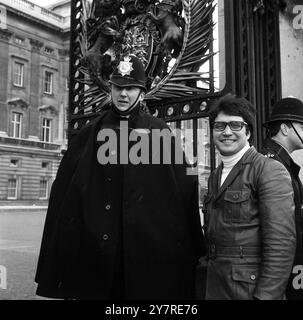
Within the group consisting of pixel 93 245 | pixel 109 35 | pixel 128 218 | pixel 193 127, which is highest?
pixel 109 35

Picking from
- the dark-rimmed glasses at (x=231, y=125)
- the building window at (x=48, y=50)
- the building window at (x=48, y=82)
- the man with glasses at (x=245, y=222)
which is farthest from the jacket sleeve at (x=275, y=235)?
the building window at (x=48, y=82)

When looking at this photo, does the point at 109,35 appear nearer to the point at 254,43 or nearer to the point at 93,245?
the point at 254,43

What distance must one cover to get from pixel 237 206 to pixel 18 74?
32.9 metres

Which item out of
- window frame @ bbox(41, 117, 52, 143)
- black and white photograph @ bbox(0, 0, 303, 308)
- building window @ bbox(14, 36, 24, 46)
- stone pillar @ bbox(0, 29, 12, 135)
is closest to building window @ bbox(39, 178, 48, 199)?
window frame @ bbox(41, 117, 52, 143)

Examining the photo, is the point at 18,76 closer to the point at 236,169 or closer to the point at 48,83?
the point at 48,83

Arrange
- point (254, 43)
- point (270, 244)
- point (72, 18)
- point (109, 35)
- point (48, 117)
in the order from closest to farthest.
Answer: point (270, 244) < point (254, 43) < point (109, 35) < point (72, 18) < point (48, 117)

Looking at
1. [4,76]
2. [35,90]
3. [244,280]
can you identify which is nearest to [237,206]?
[244,280]

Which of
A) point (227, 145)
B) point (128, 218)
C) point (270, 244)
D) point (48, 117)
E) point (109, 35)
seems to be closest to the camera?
point (270, 244)

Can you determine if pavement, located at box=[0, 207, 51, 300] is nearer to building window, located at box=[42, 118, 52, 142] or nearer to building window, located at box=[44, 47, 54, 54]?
building window, located at box=[42, 118, 52, 142]

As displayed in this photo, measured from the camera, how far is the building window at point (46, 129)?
111 ft

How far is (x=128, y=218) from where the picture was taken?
224cm

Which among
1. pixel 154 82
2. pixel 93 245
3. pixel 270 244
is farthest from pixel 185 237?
pixel 154 82

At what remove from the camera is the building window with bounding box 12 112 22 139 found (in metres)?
32.1
